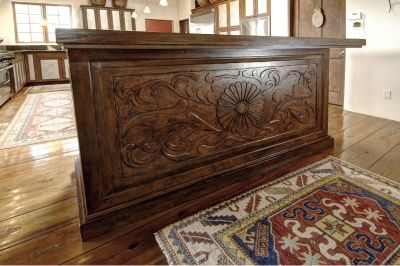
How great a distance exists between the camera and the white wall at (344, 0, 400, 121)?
10.2 ft

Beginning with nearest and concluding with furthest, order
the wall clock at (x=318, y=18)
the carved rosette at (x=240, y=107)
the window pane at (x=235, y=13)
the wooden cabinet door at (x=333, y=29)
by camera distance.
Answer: the carved rosette at (x=240, y=107) < the wooden cabinet door at (x=333, y=29) < the wall clock at (x=318, y=18) < the window pane at (x=235, y=13)

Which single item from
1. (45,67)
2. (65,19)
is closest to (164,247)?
(45,67)

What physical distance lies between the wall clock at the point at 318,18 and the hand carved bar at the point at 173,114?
→ 2.43 meters

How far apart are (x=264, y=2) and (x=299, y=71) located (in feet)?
13.0

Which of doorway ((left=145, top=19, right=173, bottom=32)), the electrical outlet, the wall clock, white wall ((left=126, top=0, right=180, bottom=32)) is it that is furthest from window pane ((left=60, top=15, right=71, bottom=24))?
the electrical outlet

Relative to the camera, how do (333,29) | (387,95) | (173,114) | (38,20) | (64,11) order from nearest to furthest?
(173,114)
(387,95)
(333,29)
(38,20)
(64,11)

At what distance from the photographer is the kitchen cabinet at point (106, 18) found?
7.94 m

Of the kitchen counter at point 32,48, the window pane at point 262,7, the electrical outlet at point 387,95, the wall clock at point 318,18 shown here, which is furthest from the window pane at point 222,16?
the kitchen counter at point 32,48

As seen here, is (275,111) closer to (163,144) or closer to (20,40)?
(163,144)

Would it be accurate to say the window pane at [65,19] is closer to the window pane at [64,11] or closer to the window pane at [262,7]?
the window pane at [64,11]

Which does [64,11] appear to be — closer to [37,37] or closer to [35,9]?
[35,9]

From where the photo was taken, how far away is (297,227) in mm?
1268

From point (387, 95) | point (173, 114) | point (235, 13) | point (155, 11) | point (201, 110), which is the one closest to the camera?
point (173, 114)

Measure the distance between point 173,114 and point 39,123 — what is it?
2742 millimetres
